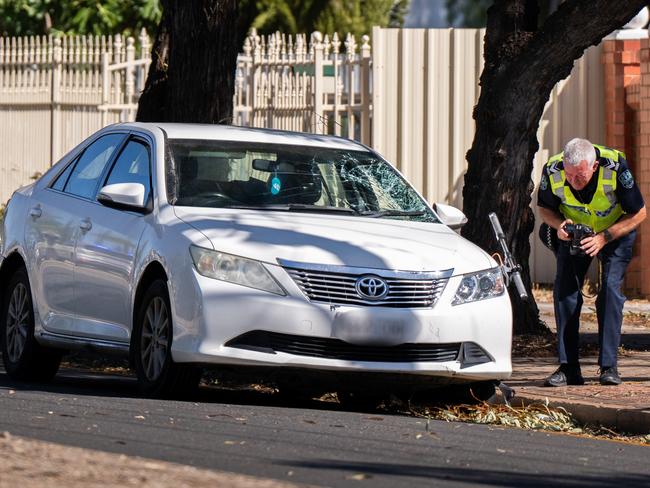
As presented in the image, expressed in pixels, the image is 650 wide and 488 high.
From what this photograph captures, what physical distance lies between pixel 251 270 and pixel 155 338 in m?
0.79

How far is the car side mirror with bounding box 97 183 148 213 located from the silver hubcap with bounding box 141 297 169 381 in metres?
0.61

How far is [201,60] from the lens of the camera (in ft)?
44.8

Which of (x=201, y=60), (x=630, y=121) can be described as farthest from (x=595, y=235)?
(x=630, y=121)

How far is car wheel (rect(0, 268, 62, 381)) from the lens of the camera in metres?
10.8

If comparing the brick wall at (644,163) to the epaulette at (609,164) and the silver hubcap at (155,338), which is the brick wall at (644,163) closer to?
the epaulette at (609,164)

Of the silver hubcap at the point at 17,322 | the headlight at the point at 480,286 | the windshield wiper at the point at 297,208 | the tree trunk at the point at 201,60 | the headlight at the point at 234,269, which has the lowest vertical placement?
the silver hubcap at the point at 17,322

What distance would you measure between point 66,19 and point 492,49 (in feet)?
74.2

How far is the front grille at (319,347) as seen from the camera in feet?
29.3

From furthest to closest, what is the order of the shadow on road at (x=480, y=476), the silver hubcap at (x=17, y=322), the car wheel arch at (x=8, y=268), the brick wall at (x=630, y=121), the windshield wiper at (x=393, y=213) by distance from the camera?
1. the brick wall at (x=630, y=121)
2. the car wheel arch at (x=8, y=268)
3. the silver hubcap at (x=17, y=322)
4. the windshield wiper at (x=393, y=213)
5. the shadow on road at (x=480, y=476)

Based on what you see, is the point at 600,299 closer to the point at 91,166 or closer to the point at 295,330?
the point at 295,330

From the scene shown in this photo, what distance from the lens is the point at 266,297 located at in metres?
8.89

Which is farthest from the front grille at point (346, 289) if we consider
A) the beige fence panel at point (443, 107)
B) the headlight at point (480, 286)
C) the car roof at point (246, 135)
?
the beige fence panel at point (443, 107)

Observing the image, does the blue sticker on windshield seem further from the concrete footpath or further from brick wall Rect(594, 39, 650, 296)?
brick wall Rect(594, 39, 650, 296)

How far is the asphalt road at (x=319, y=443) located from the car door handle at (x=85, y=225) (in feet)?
3.61
